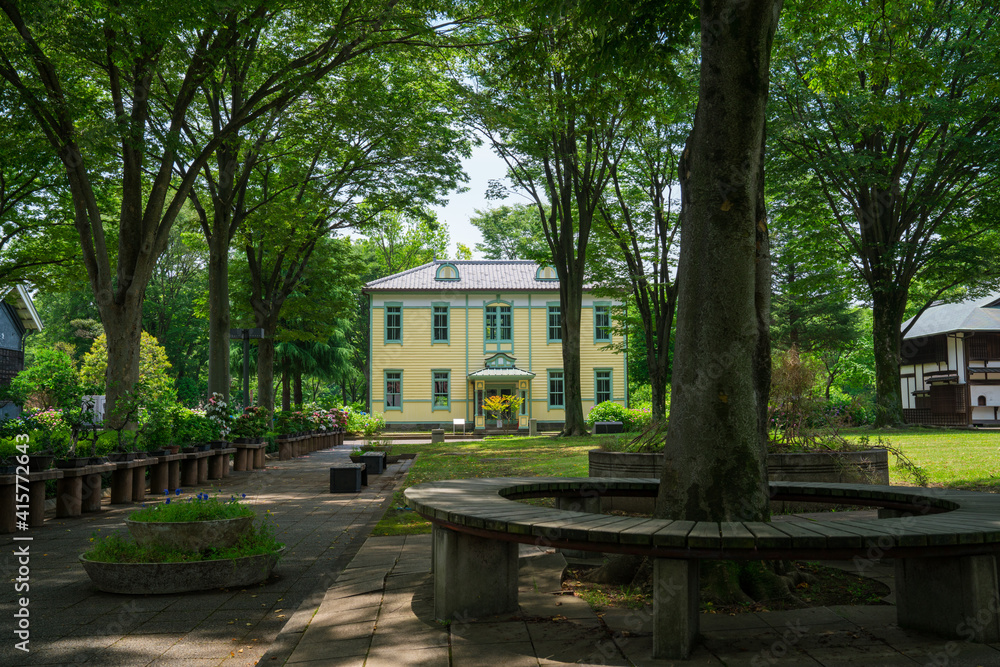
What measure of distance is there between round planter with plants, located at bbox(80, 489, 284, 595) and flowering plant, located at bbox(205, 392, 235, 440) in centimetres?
1049

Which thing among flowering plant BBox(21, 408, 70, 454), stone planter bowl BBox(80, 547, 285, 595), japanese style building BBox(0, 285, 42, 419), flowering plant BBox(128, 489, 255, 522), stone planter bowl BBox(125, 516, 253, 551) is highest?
japanese style building BBox(0, 285, 42, 419)

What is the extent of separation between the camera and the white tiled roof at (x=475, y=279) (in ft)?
131

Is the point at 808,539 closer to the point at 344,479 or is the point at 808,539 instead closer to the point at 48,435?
the point at 344,479

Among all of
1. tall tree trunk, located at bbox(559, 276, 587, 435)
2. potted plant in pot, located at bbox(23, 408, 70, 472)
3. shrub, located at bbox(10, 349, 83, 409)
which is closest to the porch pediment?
tall tree trunk, located at bbox(559, 276, 587, 435)

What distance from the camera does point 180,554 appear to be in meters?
5.55

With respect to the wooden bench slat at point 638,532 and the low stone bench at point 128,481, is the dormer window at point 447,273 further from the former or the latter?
the wooden bench slat at point 638,532

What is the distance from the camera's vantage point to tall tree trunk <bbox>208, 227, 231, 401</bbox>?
18.1 m

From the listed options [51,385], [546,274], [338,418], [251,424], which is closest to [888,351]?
[251,424]

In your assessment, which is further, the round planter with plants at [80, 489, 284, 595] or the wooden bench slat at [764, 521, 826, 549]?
the round planter with plants at [80, 489, 284, 595]

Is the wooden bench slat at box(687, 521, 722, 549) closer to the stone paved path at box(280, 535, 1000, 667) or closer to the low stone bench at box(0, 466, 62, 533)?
the stone paved path at box(280, 535, 1000, 667)

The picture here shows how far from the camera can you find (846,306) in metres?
37.9

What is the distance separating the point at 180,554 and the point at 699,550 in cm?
397

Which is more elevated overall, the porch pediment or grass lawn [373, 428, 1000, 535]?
the porch pediment

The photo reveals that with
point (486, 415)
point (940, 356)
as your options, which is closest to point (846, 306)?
point (940, 356)
